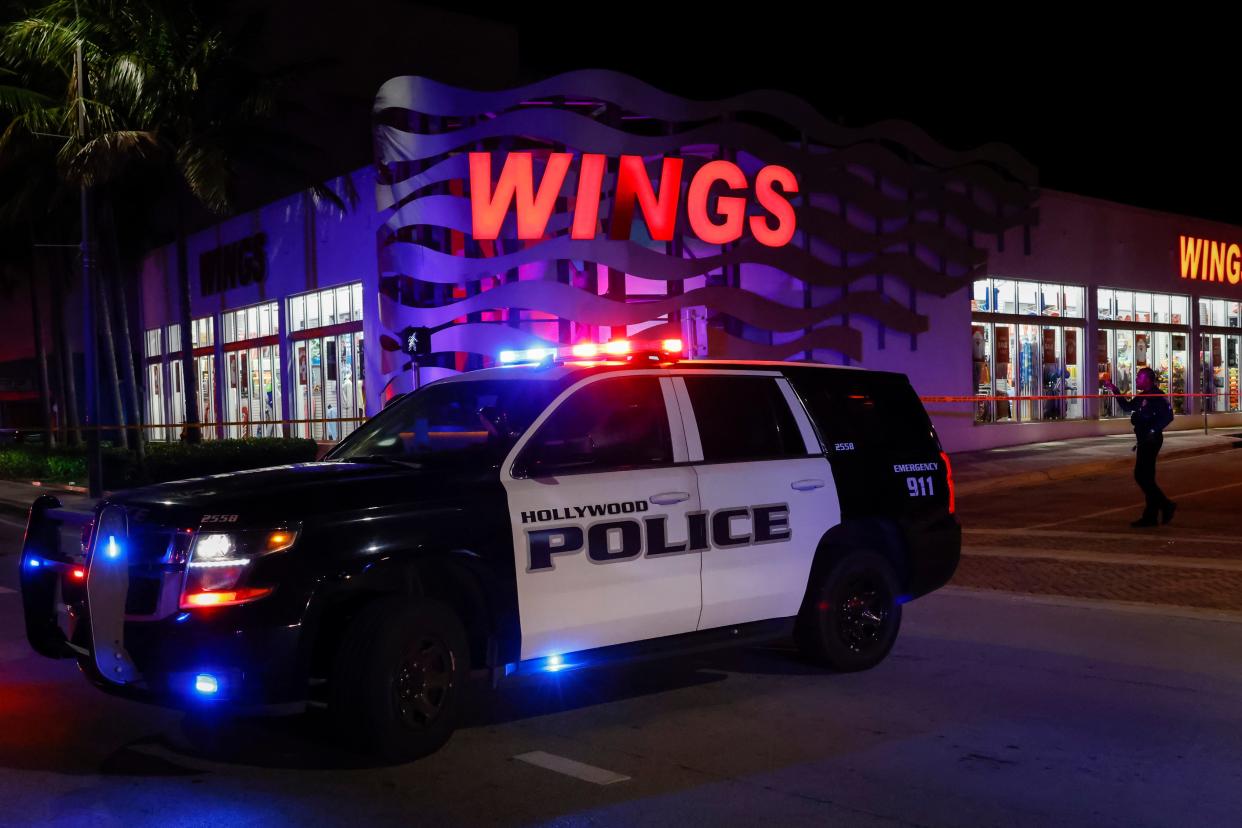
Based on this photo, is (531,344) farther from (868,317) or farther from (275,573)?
(275,573)

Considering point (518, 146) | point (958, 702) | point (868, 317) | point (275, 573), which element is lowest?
point (958, 702)

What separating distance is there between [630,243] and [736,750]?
18.6 metres

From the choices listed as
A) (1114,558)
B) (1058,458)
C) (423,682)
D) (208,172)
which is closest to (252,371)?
(208,172)

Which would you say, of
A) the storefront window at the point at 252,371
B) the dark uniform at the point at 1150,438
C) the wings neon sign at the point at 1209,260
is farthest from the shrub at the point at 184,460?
the wings neon sign at the point at 1209,260

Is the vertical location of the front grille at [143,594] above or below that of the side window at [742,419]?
below

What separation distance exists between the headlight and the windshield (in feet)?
4.03

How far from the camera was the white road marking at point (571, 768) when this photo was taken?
575 cm

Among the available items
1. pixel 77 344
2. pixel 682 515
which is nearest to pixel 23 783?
pixel 682 515

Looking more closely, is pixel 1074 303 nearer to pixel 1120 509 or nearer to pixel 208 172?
pixel 1120 509

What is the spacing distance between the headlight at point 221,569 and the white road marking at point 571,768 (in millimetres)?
1519

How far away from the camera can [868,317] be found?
26.5 m

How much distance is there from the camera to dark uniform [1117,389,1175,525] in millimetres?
14508

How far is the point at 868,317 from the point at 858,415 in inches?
739

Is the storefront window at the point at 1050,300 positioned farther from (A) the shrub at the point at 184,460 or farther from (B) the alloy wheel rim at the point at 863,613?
→ (B) the alloy wheel rim at the point at 863,613
